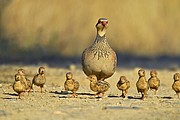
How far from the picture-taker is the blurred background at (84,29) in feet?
113

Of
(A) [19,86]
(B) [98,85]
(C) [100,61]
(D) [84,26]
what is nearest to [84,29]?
(D) [84,26]

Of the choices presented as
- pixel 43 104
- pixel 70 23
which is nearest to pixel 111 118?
pixel 43 104

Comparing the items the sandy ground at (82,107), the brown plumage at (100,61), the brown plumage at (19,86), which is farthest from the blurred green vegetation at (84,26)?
the brown plumage at (19,86)

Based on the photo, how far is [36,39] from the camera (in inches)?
1416

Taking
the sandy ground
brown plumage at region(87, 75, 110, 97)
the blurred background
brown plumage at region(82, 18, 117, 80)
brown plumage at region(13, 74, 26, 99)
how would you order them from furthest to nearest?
the blurred background, brown plumage at region(82, 18, 117, 80), brown plumage at region(87, 75, 110, 97), brown plumage at region(13, 74, 26, 99), the sandy ground

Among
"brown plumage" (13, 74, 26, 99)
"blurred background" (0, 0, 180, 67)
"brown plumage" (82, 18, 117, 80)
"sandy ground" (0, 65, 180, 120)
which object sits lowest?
"sandy ground" (0, 65, 180, 120)

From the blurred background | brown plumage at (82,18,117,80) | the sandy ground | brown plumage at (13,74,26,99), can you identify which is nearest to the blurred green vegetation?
the blurred background

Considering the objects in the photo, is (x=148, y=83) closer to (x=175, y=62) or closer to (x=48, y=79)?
(x=48, y=79)

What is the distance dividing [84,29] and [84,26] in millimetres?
247

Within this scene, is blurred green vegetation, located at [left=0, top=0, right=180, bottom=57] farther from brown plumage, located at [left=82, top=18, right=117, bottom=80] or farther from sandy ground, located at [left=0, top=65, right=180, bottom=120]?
sandy ground, located at [left=0, top=65, right=180, bottom=120]

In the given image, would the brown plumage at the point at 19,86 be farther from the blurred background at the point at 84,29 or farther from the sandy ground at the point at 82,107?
the blurred background at the point at 84,29

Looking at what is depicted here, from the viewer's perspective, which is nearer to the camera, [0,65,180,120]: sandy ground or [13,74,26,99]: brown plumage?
[0,65,180,120]: sandy ground

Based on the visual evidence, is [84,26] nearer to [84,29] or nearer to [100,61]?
[84,29]

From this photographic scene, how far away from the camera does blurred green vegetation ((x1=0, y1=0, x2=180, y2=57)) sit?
3575 centimetres
